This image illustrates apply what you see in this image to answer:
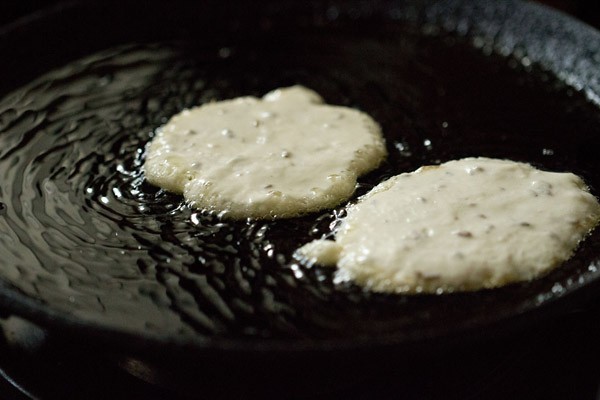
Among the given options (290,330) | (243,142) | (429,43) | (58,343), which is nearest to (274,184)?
(243,142)

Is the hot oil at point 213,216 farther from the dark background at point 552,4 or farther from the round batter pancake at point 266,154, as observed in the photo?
the dark background at point 552,4

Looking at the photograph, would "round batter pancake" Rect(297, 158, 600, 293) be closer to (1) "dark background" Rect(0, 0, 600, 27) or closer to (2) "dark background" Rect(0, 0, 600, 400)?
(2) "dark background" Rect(0, 0, 600, 400)

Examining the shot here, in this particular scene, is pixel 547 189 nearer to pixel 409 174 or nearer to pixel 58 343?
pixel 409 174

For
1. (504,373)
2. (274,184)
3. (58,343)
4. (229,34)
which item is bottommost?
(504,373)

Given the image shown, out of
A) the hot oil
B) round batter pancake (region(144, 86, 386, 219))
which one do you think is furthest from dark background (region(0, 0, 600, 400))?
round batter pancake (region(144, 86, 386, 219))

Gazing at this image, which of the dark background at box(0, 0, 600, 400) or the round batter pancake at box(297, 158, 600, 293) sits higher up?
the round batter pancake at box(297, 158, 600, 293)

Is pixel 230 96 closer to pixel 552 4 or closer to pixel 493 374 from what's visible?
pixel 493 374
